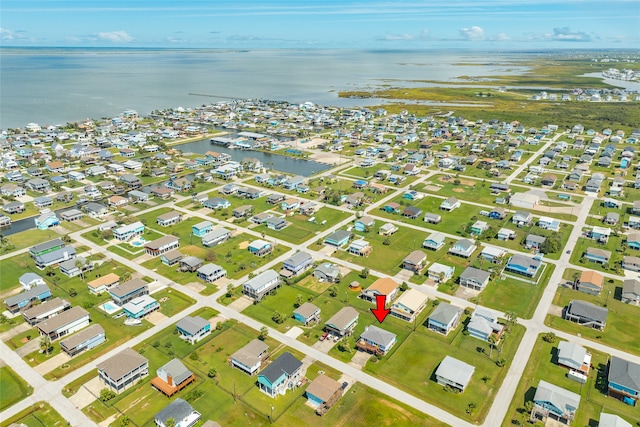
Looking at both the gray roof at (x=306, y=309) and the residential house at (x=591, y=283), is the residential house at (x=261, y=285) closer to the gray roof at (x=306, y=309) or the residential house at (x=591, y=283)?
the gray roof at (x=306, y=309)

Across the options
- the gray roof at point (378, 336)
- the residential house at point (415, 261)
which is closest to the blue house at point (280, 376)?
the gray roof at point (378, 336)

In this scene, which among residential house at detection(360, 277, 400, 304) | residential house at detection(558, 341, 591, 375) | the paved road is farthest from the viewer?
residential house at detection(360, 277, 400, 304)

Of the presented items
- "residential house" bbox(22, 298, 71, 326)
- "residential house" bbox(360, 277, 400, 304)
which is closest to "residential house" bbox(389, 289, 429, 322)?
"residential house" bbox(360, 277, 400, 304)

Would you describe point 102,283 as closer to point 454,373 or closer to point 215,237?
point 215,237

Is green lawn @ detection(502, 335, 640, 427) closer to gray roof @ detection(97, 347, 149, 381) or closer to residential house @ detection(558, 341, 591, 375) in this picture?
residential house @ detection(558, 341, 591, 375)

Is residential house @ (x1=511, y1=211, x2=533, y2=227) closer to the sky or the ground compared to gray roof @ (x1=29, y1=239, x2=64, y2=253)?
closer to the sky

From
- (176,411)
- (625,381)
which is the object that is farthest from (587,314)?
(176,411)
